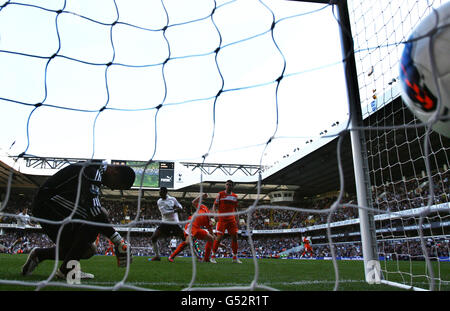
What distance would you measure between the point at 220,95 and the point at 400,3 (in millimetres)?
1975

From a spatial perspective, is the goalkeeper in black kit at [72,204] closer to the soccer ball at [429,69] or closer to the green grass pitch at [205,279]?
the green grass pitch at [205,279]

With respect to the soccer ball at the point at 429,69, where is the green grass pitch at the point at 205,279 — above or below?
below

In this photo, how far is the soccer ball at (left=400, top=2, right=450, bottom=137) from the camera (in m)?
1.77

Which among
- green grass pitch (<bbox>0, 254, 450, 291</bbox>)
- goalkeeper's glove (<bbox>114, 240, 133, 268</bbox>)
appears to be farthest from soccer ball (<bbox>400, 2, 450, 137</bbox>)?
goalkeeper's glove (<bbox>114, 240, 133, 268</bbox>)

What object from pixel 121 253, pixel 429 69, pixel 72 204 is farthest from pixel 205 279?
pixel 429 69

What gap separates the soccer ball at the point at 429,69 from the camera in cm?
177

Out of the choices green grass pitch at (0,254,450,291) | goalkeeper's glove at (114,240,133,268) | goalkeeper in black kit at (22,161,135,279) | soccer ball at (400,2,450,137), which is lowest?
green grass pitch at (0,254,450,291)

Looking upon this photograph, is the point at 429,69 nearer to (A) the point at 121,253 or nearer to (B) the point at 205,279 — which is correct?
(B) the point at 205,279

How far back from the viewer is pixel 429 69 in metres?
1.83

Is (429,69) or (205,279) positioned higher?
(429,69)

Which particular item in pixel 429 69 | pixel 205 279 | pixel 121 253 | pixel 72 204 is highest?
pixel 429 69

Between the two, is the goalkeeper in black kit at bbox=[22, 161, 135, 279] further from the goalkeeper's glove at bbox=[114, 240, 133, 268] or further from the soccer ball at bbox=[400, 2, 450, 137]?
the soccer ball at bbox=[400, 2, 450, 137]

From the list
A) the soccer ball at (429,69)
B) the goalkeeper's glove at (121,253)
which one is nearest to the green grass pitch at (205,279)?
the goalkeeper's glove at (121,253)
